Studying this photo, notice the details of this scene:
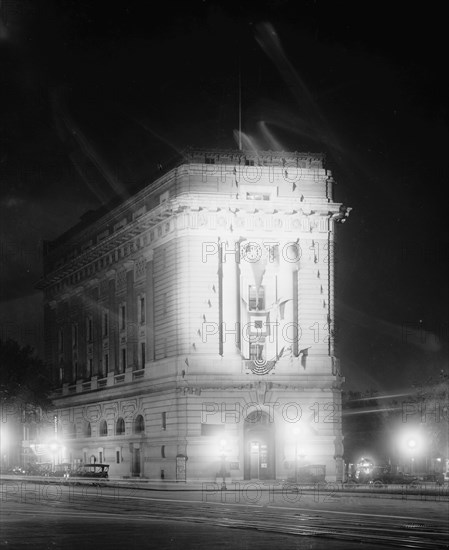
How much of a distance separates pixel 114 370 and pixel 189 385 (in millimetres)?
20616

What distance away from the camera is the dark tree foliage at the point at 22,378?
12106 centimetres

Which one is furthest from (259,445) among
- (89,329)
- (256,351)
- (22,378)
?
(22,378)

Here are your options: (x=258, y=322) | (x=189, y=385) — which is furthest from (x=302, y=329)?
(x=189, y=385)

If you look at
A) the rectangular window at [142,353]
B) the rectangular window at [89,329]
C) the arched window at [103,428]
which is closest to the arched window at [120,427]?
the arched window at [103,428]

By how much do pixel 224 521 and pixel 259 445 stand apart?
48.3 meters

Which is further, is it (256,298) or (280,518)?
(256,298)

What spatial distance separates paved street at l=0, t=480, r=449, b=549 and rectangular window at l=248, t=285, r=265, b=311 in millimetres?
24429

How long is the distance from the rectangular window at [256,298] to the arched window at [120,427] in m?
18.3

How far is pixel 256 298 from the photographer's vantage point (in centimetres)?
9125

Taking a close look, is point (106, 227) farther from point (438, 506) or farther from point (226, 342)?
point (438, 506)

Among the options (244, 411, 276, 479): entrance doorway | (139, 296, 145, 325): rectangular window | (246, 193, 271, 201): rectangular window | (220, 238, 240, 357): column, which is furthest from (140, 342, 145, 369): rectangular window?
(246, 193, 271, 201): rectangular window

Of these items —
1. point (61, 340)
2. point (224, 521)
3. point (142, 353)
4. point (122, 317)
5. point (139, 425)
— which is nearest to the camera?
point (224, 521)

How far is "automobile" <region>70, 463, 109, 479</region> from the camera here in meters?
92.1

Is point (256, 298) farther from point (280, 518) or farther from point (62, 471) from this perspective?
point (280, 518)
